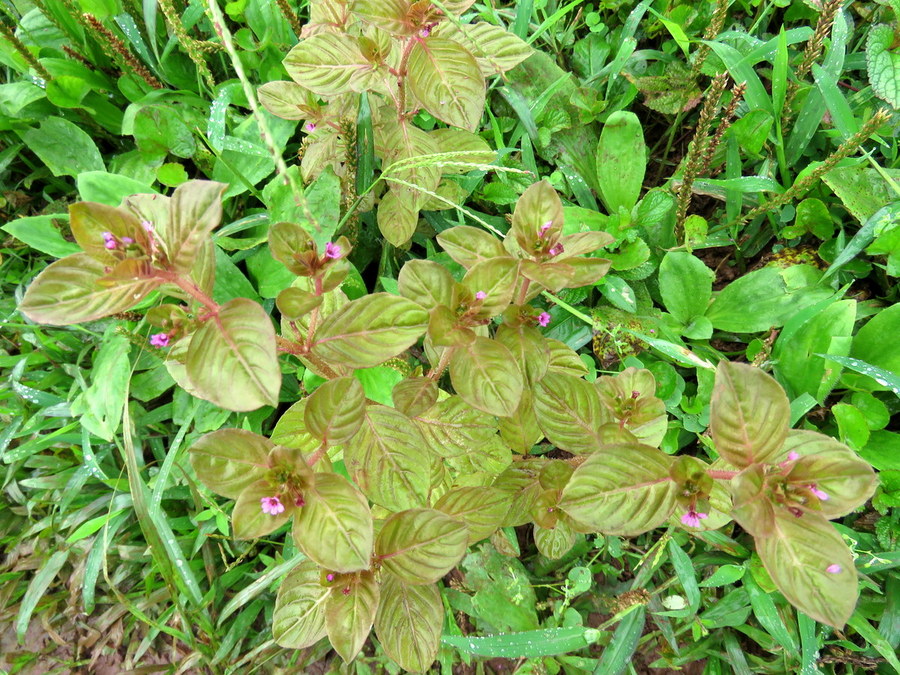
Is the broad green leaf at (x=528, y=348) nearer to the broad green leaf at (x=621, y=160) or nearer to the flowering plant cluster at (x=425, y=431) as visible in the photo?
the flowering plant cluster at (x=425, y=431)

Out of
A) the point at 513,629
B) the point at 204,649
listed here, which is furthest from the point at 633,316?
the point at 204,649

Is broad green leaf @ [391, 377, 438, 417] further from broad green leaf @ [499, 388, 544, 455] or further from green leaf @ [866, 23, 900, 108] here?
green leaf @ [866, 23, 900, 108]

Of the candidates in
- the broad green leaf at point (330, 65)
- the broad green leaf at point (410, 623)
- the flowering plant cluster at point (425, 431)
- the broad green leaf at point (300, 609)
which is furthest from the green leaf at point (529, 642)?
the broad green leaf at point (330, 65)

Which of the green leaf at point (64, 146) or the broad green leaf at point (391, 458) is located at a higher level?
the green leaf at point (64, 146)

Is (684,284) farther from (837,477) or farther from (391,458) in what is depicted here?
(391,458)

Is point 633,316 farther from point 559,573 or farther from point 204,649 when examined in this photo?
point 204,649

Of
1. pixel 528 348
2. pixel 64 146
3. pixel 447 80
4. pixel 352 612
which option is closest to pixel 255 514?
pixel 352 612

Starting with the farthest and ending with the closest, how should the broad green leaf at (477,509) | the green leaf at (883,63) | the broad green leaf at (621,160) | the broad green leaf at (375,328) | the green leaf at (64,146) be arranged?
1. the green leaf at (64,146)
2. the broad green leaf at (621,160)
3. the green leaf at (883,63)
4. the broad green leaf at (477,509)
5. the broad green leaf at (375,328)
